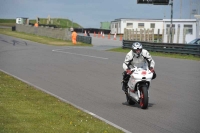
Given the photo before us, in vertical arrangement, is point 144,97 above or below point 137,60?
below

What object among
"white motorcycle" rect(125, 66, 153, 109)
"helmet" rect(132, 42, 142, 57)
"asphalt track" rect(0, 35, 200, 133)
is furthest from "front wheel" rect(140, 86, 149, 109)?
"helmet" rect(132, 42, 142, 57)

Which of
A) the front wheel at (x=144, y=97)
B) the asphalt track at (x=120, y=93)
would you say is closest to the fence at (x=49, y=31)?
the asphalt track at (x=120, y=93)

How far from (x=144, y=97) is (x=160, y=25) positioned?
180ft

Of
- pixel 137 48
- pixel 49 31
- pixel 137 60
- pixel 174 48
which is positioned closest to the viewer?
pixel 137 48

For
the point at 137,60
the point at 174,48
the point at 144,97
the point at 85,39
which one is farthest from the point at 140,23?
the point at 144,97

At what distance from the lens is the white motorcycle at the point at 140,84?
36.6ft

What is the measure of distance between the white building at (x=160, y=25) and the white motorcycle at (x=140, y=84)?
28.8 meters

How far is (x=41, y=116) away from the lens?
9.45 m

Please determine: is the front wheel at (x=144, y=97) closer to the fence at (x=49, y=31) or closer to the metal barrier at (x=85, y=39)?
the metal barrier at (x=85, y=39)

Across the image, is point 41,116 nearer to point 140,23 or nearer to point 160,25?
point 160,25

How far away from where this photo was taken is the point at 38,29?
58500 millimetres

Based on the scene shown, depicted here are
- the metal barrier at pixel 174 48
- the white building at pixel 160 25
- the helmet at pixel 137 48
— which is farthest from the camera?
the white building at pixel 160 25

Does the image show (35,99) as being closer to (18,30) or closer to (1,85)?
(1,85)

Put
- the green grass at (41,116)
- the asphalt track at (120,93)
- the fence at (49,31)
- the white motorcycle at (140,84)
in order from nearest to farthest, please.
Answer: the green grass at (41,116) < the asphalt track at (120,93) < the white motorcycle at (140,84) < the fence at (49,31)
